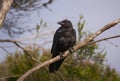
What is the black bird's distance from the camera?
6.42 meters

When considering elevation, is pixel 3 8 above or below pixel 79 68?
above

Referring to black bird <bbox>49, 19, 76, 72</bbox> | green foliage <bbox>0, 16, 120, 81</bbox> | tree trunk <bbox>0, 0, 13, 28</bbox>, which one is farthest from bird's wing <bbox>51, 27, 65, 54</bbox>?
green foliage <bbox>0, 16, 120, 81</bbox>

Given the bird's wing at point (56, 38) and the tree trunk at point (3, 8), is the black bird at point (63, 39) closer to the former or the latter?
the bird's wing at point (56, 38)

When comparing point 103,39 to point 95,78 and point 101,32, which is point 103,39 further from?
point 95,78

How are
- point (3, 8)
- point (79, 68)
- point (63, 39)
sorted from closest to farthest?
point (63, 39), point (3, 8), point (79, 68)

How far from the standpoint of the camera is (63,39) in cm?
652

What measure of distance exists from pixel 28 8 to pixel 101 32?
576cm

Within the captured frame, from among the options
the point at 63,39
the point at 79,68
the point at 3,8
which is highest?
the point at 3,8

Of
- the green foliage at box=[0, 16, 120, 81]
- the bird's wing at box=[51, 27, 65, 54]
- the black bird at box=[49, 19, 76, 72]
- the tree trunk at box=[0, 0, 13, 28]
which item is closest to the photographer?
the black bird at box=[49, 19, 76, 72]

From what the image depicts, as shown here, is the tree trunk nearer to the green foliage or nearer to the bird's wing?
the bird's wing

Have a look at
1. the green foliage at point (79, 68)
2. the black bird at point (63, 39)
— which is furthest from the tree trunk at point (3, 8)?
the green foliage at point (79, 68)

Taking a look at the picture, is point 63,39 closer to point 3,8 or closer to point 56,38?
point 56,38

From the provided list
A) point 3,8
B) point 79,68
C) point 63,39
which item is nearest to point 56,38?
point 63,39

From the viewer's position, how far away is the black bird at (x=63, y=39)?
6.42 metres
